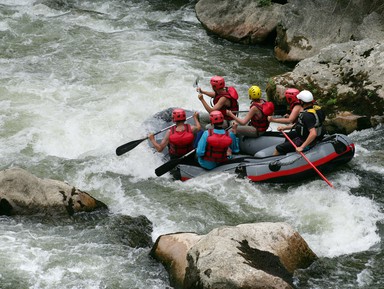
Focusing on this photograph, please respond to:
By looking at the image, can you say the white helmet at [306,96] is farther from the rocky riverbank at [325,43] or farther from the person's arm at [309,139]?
the rocky riverbank at [325,43]

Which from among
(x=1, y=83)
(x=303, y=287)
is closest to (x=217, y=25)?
(x=1, y=83)

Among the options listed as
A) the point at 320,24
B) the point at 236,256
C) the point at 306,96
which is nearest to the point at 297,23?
the point at 320,24

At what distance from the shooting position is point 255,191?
804cm

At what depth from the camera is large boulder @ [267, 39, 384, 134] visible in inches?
377

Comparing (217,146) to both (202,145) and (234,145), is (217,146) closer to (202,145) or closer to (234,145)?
(202,145)

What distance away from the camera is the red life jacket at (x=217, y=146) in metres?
8.13

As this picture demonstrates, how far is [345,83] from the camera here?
9.95m

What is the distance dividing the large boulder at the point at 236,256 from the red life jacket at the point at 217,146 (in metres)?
1.99

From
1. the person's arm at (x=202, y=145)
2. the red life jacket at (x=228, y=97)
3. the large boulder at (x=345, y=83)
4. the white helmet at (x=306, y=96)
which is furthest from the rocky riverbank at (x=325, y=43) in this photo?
the person's arm at (x=202, y=145)

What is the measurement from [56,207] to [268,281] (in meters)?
2.95

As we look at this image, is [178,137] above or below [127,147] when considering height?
above

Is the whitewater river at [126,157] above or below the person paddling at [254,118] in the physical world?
below

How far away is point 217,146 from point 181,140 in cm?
58

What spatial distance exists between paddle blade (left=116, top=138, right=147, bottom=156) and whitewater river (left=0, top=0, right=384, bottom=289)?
257mm
